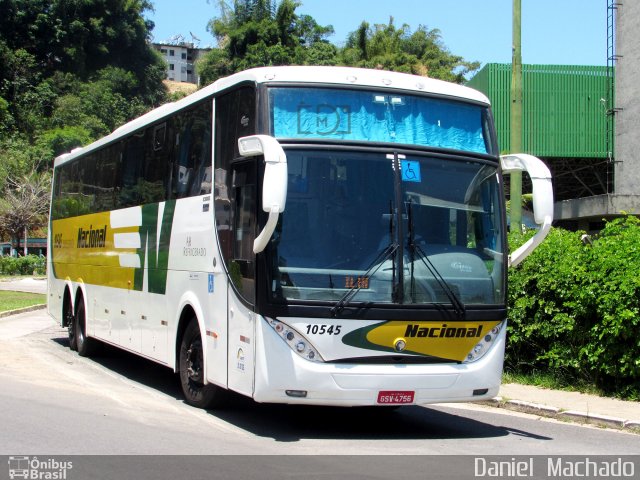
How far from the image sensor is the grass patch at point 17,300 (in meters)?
24.4

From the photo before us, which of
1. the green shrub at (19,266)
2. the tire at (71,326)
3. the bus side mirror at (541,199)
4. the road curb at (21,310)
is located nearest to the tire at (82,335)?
the tire at (71,326)

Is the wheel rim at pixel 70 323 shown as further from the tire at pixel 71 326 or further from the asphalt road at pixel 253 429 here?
the asphalt road at pixel 253 429

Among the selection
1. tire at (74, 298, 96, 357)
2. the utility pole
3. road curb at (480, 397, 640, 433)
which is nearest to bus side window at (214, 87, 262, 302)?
road curb at (480, 397, 640, 433)

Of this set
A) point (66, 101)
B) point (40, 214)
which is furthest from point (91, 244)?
point (66, 101)

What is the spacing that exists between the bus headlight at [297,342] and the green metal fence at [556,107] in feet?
84.3

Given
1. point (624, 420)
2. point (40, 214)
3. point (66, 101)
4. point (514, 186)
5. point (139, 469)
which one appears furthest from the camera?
point (66, 101)

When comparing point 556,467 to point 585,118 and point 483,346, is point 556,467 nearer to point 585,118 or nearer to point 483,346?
point 483,346

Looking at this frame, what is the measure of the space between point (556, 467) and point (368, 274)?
7.88 ft

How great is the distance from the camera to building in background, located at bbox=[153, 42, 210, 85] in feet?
496

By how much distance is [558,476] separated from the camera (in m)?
7.03

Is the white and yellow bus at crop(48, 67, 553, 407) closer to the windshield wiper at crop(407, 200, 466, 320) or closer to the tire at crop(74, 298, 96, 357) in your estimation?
the windshield wiper at crop(407, 200, 466, 320)

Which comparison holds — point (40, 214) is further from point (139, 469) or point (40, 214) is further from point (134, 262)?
point (139, 469)

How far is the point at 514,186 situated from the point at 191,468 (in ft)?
29.8

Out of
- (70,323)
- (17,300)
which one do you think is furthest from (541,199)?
(17,300)
